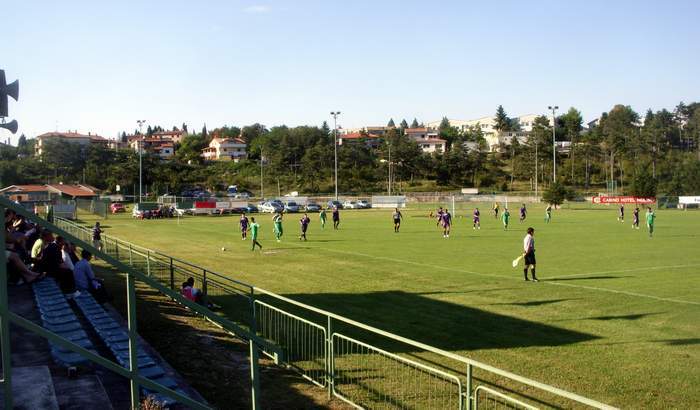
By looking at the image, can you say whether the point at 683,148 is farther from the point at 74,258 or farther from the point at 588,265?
the point at 74,258

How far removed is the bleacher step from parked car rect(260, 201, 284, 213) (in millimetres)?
63999

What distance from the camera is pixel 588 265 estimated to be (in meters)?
22.2

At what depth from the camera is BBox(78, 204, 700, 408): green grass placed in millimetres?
9906

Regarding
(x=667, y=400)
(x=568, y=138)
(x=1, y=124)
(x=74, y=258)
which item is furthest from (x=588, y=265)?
(x=568, y=138)

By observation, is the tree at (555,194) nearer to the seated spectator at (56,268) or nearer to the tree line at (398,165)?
the tree line at (398,165)

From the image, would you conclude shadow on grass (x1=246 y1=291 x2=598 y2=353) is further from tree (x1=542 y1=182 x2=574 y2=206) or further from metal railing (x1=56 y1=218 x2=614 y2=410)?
tree (x1=542 y1=182 x2=574 y2=206)

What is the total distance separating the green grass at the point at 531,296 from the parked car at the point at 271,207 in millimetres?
37159

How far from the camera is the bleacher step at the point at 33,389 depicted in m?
6.00

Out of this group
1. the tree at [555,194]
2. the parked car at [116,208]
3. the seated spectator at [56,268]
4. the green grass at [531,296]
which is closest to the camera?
the green grass at [531,296]

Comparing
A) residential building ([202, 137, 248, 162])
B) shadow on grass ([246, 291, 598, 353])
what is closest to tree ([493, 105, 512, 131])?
residential building ([202, 137, 248, 162])

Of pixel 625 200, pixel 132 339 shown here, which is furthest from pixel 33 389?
pixel 625 200

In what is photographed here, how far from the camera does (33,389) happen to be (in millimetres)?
6477

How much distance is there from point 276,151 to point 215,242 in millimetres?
89118

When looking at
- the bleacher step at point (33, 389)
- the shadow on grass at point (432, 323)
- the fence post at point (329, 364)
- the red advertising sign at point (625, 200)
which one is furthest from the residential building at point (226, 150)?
the bleacher step at point (33, 389)
